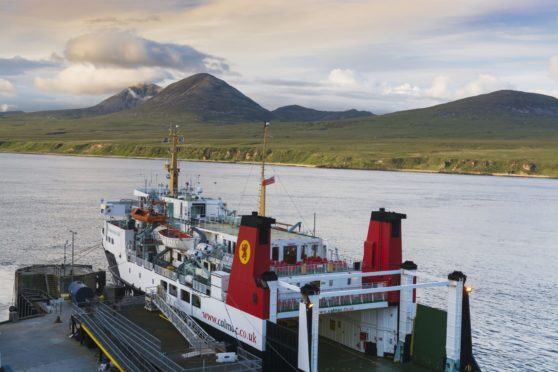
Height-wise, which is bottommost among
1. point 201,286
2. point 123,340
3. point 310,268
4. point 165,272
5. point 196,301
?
point 123,340

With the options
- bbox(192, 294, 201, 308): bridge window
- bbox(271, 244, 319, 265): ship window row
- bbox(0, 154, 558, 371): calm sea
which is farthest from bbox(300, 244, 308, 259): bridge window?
bbox(0, 154, 558, 371): calm sea

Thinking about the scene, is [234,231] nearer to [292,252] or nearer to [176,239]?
[176,239]

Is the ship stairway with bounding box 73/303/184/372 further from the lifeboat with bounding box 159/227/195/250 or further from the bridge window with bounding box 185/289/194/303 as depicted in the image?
the lifeboat with bounding box 159/227/195/250

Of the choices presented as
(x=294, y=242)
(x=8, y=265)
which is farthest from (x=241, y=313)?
(x=8, y=265)

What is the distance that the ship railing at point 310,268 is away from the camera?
30.9 m

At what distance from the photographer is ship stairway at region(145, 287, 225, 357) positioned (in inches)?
1113

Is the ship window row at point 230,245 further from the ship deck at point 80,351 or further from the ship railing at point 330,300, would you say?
the ship railing at point 330,300

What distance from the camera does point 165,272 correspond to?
3681cm

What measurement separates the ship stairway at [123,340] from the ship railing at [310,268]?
6603 millimetres

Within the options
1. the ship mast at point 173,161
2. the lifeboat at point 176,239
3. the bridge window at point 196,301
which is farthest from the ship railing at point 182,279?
the ship mast at point 173,161

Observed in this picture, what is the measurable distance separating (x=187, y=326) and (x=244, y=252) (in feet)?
15.0

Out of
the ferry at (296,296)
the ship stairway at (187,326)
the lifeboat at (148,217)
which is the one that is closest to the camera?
the ferry at (296,296)

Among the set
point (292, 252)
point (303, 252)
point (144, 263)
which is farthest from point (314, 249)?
point (144, 263)

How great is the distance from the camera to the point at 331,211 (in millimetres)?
105438
